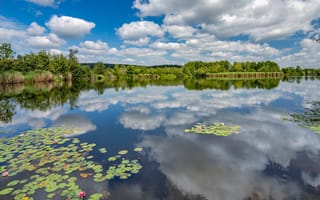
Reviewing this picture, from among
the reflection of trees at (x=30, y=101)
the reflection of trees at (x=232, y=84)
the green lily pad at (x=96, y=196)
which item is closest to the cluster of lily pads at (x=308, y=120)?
the green lily pad at (x=96, y=196)

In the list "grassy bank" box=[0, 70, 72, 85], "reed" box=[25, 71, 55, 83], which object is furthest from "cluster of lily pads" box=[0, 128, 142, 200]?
"reed" box=[25, 71, 55, 83]

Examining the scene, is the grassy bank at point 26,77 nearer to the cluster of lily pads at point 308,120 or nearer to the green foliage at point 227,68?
the cluster of lily pads at point 308,120

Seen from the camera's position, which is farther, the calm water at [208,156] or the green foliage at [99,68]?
the green foliage at [99,68]

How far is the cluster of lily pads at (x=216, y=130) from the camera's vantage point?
7.66 m

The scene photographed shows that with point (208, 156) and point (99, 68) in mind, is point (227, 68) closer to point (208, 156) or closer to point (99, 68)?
point (99, 68)

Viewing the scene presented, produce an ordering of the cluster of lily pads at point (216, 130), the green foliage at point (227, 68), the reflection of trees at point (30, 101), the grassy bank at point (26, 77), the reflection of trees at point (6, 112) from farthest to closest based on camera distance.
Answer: the green foliage at point (227, 68) < the grassy bank at point (26, 77) < the reflection of trees at point (30, 101) < the reflection of trees at point (6, 112) < the cluster of lily pads at point (216, 130)

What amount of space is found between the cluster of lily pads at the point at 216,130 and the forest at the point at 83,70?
34.6m

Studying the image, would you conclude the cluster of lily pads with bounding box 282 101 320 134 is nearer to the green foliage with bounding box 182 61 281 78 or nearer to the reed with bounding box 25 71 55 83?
the reed with bounding box 25 71 55 83

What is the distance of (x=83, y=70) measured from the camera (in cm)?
6256

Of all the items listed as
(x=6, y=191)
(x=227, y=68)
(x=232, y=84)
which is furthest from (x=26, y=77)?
(x=227, y=68)

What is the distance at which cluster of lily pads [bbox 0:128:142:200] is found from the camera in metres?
3.86

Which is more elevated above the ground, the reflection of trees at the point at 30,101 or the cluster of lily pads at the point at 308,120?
the reflection of trees at the point at 30,101

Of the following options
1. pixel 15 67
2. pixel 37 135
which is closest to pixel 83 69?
pixel 15 67

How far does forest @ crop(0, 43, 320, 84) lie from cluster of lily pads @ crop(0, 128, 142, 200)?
3217 cm
